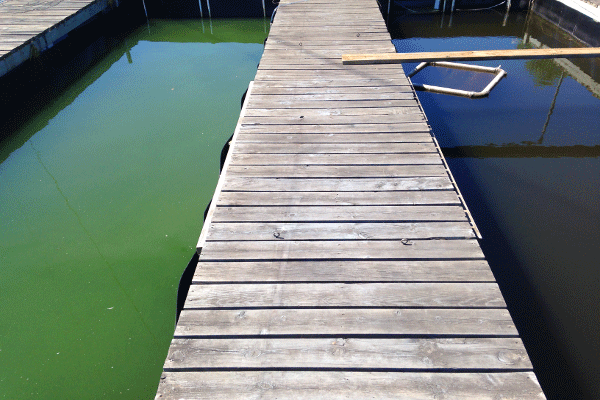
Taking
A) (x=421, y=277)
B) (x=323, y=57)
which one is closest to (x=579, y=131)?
(x=323, y=57)

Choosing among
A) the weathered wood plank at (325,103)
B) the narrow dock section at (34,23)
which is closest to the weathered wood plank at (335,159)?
the weathered wood plank at (325,103)

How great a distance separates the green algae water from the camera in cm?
272

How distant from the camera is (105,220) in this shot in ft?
12.5

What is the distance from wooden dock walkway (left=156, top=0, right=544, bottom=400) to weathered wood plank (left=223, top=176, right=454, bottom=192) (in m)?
0.01

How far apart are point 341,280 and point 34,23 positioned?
718 cm

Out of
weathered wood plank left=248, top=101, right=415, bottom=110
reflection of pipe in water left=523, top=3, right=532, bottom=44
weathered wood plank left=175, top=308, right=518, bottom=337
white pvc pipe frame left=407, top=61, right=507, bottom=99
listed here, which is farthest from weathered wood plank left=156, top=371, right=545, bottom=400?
reflection of pipe in water left=523, top=3, right=532, bottom=44

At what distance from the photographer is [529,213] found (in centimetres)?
371

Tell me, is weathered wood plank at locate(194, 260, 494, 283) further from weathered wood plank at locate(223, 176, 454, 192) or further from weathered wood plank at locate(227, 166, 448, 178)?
weathered wood plank at locate(227, 166, 448, 178)

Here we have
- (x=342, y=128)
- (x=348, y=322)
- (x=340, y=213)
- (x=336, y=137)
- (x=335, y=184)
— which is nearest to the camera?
(x=348, y=322)

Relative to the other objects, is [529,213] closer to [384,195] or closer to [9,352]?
[384,195]

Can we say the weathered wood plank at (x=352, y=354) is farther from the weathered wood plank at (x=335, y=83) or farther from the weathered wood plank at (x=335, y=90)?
the weathered wood plank at (x=335, y=83)

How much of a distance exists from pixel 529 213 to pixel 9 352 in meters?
4.40

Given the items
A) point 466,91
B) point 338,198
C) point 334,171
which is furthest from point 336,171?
point 466,91

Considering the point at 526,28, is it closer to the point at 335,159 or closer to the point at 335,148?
the point at 335,148
